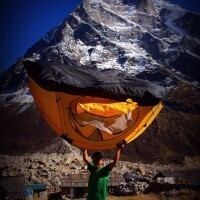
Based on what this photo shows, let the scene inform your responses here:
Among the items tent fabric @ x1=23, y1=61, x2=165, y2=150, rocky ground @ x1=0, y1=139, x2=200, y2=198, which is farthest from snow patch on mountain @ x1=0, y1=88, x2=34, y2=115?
tent fabric @ x1=23, y1=61, x2=165, y2=150

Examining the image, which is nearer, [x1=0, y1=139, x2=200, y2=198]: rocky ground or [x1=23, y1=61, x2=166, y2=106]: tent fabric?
[x1=23, y1=61, x2=166, y2=106]: tent fabric

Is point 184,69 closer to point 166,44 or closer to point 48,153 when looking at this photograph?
point 166,44

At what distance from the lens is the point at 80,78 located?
4555 mm

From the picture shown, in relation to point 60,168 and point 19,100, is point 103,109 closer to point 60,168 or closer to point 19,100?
point 60,168

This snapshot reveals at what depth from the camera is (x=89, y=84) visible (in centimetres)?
446

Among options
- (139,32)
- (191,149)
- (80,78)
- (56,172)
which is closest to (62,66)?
(80,78)

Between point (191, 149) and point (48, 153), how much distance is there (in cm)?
2041

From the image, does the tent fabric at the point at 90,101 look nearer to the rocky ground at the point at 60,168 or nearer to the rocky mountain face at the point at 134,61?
the rocky mountain face at the point at 134,61

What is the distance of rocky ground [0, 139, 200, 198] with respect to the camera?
77.9 ft

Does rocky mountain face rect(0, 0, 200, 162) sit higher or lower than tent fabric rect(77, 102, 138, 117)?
higher

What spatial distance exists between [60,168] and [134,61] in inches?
2556

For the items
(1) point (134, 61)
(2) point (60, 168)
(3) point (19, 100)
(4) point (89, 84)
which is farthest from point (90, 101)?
(1) point (134, 61)

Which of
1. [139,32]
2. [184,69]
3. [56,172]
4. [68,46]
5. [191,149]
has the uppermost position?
[139,32]

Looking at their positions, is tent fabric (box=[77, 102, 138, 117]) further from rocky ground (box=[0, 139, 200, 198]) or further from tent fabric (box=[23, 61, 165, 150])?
rocky ground (box=[0, 139, 200, 198])
